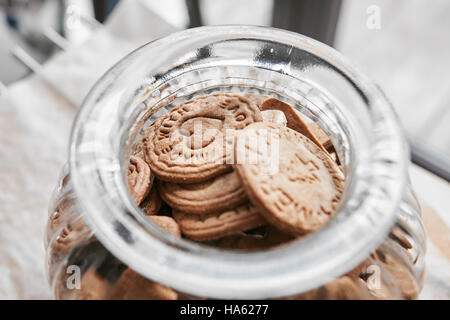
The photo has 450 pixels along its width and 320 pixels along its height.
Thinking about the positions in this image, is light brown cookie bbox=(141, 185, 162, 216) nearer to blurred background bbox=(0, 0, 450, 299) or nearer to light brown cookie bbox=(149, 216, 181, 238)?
light brown cookie bbox=(149, 216, 181, 238)

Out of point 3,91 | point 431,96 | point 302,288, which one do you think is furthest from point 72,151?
point 431,96

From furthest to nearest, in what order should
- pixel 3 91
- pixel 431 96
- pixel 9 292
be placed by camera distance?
pixel 431 96, pixel 3 91, pixel 9 292

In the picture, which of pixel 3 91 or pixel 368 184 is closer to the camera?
pixel 368 184

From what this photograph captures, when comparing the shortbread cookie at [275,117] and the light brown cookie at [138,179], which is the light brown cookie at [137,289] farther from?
the shortbread cookie at [275,117]

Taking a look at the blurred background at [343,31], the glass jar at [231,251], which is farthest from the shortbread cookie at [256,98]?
the blurred background at [343,31]

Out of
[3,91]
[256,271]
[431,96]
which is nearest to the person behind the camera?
[256,271]

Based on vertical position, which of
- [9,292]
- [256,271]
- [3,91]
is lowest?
[9,292]
